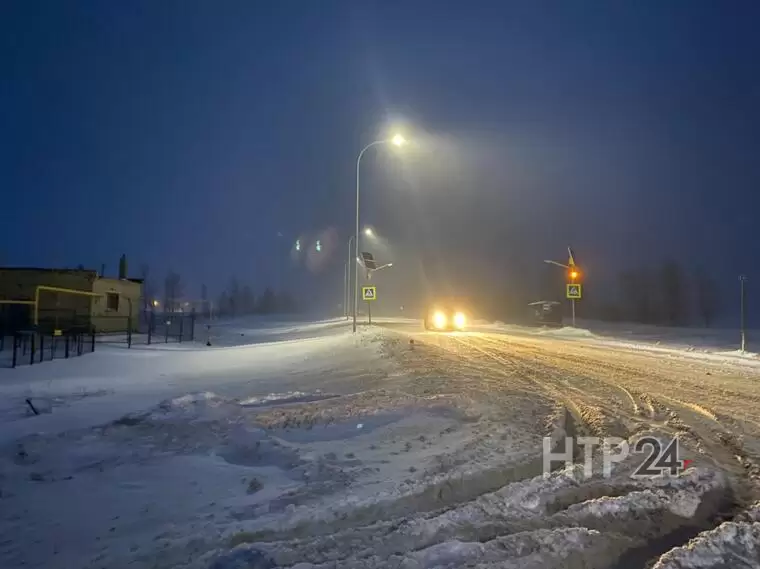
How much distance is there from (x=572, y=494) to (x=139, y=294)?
37.8 m

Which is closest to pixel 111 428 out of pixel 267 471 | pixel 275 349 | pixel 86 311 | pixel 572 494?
pixel 267 471

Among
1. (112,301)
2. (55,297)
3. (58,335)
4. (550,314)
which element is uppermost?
(55,297)

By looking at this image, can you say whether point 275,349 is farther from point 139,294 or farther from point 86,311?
point 139,294

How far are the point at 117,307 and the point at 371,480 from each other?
3367 centimetres

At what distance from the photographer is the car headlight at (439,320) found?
45625 mm

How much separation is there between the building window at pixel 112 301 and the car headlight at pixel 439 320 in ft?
77.4

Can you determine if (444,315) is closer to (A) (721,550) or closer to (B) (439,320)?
(B) (439,320)

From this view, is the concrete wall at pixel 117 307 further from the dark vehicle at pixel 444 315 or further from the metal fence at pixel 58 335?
the dark vehicle at pixel 444 315

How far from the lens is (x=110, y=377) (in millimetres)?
16219

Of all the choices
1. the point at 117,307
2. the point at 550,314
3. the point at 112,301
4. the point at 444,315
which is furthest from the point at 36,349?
the point at 550,314

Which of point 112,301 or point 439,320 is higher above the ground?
point 112,301

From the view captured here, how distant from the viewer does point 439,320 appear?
45812mm

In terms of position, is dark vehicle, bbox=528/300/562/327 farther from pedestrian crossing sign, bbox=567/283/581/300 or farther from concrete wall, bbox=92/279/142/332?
concrete wall, bbox=92/279/142/332

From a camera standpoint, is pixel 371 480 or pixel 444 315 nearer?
pixel 371 480
